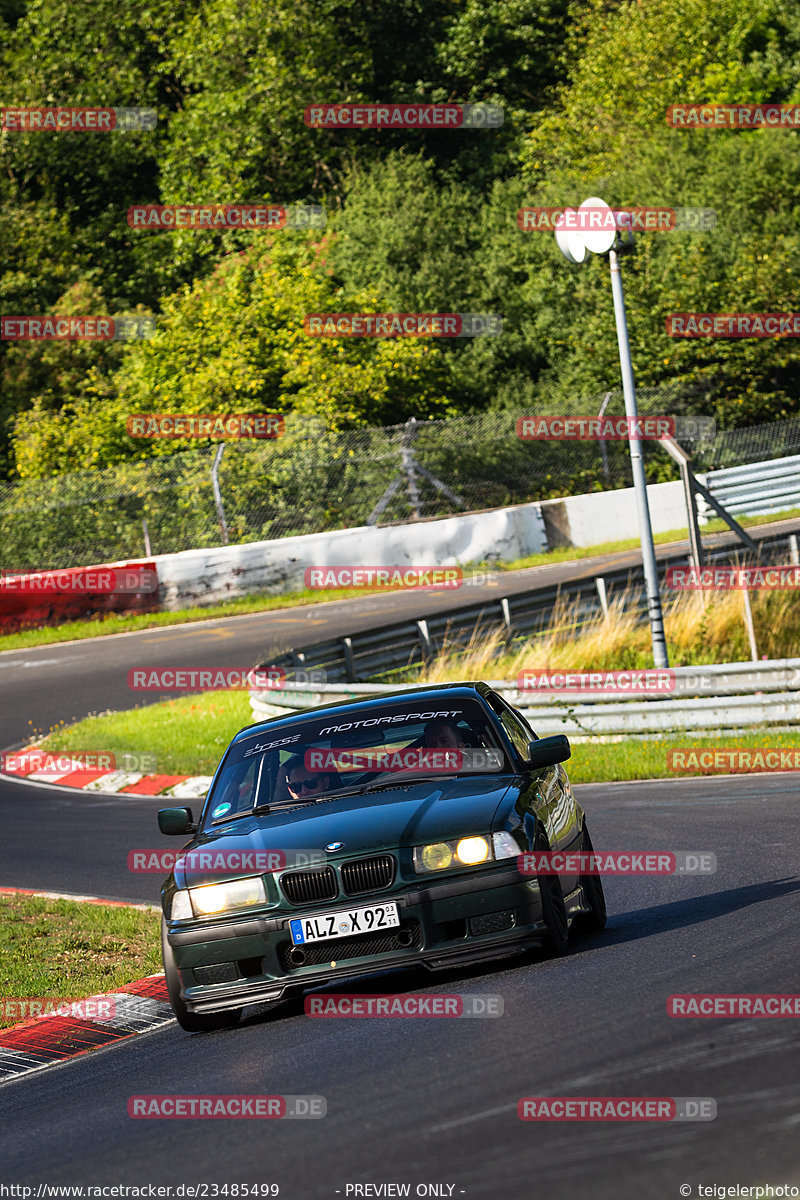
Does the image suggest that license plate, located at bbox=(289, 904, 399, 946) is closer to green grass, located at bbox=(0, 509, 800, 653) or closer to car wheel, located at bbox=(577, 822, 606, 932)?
car wheel, located at bbox=(577, 822, 606, 932)

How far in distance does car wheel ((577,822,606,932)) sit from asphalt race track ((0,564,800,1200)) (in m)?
0.09

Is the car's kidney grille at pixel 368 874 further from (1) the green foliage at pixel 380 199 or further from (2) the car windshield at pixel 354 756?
(1) the green foliage at pixel 380 199

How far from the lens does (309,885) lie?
6.61 meters

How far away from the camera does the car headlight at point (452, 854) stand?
6.55 metres

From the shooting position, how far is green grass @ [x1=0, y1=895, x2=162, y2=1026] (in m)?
8.91

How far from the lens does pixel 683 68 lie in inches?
1805

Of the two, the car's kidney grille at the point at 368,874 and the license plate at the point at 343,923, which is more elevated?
the car's kidney grille at the point at 368,874

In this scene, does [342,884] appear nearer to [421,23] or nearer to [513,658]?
[513,658]

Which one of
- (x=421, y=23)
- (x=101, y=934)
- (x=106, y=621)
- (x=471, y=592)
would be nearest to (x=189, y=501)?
(x=106, y=621)

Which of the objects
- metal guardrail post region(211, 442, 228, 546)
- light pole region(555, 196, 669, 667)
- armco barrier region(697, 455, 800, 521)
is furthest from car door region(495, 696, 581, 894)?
armco barrier region(697, 455, 800, 521)

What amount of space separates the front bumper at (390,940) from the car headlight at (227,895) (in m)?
0.07

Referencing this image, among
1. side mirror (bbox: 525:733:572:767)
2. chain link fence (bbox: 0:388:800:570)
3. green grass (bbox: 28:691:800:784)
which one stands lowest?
green grass (bbox: 28:691:800:784)

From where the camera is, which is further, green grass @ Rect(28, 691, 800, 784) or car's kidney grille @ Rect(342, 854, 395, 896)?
green grass @ Rect(28, 691, 800, 784)

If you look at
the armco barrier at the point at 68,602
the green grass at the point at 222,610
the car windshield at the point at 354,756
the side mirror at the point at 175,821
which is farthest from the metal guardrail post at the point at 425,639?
the side mirror at the point at 175,821
